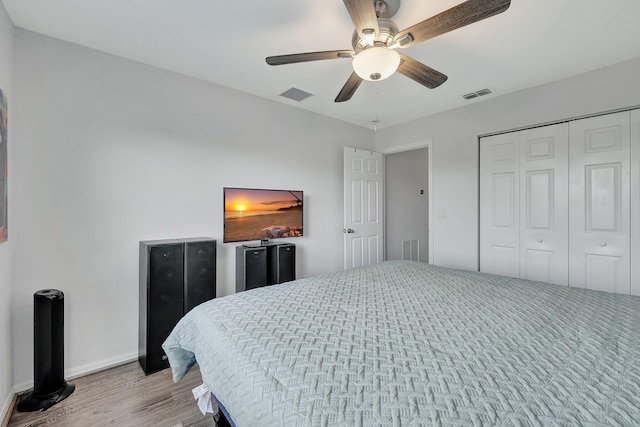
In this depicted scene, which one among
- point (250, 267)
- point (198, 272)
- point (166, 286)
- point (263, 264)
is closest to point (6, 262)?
point (166, 286)

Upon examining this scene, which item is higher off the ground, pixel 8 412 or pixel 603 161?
pixel 603 161

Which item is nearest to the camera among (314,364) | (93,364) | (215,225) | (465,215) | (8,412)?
(314,364)

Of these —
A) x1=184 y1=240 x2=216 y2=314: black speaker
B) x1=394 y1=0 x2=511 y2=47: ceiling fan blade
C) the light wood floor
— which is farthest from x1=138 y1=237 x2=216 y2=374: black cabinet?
x1=394 y1=0 x2=511 y2=47: ceiling fan blade

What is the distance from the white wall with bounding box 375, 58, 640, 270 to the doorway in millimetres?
960

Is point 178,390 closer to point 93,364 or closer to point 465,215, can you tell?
point 93,364

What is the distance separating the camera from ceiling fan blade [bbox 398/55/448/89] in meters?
1.86

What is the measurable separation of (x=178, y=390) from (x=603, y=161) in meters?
4.04

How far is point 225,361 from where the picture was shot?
1.08 meters

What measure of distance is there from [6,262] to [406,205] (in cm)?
492

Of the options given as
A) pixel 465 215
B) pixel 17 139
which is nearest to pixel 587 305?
pixel 465 215

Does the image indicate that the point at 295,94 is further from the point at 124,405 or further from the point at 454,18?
the point at 124,405

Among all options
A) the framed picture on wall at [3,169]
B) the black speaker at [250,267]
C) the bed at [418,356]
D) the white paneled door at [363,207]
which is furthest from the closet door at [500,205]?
the framed picture on wall at [3,169]

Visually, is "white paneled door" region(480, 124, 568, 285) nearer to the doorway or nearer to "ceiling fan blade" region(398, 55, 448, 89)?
the doorway

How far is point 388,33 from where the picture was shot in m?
1.70
